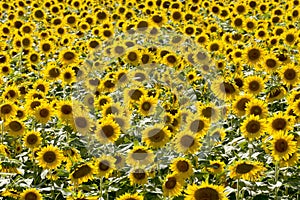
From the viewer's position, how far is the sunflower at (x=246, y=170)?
4.73 metres

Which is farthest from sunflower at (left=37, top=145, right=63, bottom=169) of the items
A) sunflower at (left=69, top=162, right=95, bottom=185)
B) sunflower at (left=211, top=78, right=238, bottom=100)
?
sunflower at (left=211, top=78, right=238, bottom=100)

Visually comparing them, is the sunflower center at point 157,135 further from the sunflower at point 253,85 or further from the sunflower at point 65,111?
the sunflower at point 253,85

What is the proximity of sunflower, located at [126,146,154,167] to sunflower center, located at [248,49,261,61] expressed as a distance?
11.0 ft

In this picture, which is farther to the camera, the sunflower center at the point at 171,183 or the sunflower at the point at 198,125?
the sunflower at the point at 198,125

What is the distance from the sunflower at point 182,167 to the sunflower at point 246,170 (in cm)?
36

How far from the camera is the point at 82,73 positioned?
827 cm

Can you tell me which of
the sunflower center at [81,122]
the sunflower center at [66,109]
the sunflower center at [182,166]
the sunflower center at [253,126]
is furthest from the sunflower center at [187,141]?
the sunflower center at [66,109]

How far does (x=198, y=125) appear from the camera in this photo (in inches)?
222

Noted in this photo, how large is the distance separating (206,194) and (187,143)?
1356 mm

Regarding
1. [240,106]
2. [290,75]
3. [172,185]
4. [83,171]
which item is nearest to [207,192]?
[172,185]

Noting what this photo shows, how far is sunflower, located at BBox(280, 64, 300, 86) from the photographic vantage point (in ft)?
22.6

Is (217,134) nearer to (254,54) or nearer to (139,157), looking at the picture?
(139,157)

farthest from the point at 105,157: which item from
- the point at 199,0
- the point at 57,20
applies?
the point at 199,0

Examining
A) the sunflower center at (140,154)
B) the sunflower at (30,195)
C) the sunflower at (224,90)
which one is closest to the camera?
the sunflower at (30,195)
